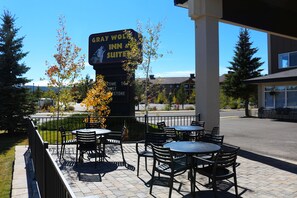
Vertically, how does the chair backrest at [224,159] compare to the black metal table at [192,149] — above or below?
→ below

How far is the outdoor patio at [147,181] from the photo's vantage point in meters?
5.28

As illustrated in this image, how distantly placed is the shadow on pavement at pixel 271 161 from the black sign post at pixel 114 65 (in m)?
8.32

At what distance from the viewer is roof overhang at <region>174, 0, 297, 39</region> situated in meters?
11.0

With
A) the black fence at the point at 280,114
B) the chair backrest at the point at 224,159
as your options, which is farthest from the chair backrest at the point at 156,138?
the black fence at the point at 280,114

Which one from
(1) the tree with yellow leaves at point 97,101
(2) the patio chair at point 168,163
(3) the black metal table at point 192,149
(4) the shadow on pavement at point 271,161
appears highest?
(1) the tree with yellow leaves at point 97,101

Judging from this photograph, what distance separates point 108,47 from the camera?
16156 mm

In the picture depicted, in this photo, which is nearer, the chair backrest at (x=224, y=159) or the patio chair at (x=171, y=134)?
the chair backrest at (x=224, y=159)

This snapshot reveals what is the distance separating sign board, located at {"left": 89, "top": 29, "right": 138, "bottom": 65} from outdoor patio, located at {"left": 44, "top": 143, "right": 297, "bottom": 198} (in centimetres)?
887

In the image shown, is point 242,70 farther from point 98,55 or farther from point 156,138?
point 156,138

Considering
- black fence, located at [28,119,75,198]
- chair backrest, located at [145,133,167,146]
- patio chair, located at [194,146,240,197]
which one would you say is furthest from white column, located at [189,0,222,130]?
black fence, located at [28,119,75,198]

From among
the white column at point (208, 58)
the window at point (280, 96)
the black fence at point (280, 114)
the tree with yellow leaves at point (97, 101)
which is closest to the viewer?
the white column at point (208, 58)

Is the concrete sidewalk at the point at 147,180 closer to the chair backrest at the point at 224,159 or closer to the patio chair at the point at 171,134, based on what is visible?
the chair backrest at the point at 224,159

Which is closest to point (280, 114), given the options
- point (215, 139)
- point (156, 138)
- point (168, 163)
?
point (215, 139)

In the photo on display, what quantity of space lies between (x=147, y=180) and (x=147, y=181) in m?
0.08
